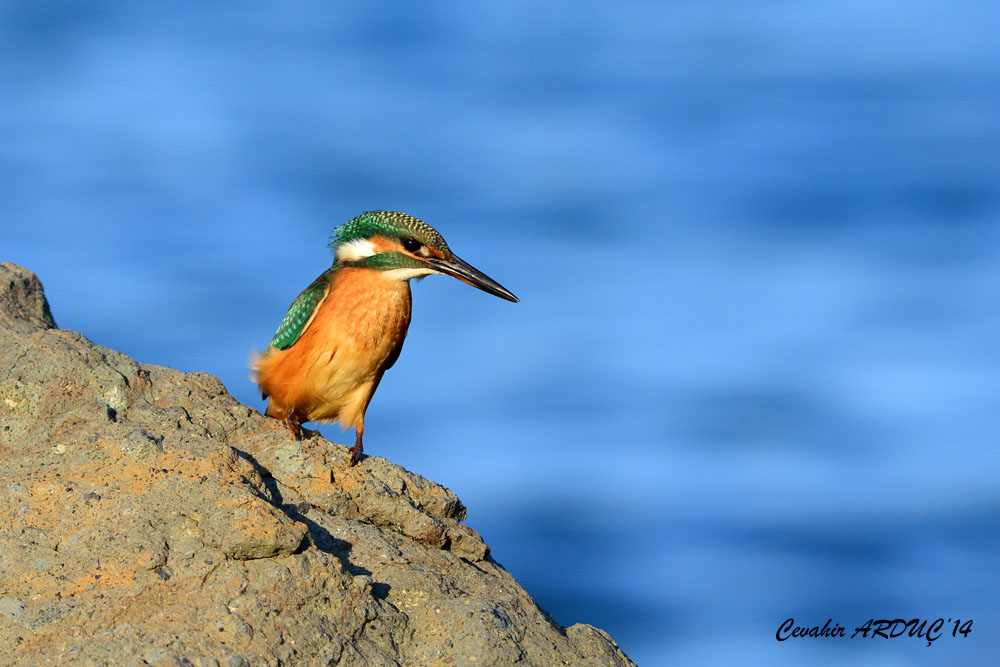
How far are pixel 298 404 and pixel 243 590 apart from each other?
3.43m

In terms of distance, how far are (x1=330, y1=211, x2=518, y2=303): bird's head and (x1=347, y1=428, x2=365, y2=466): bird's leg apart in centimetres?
115

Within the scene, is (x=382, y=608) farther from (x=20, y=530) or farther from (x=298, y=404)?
(x=298, y=404)

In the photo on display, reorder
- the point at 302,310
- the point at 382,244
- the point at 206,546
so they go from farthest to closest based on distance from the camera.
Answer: the point at 302,310
the point at 382,244
the point at 206,546

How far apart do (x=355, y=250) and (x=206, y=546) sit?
11.9 feet

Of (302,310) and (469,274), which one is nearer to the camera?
(469,274)

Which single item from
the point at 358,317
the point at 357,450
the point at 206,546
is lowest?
the point at 206,546

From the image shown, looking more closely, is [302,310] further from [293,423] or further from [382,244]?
[293,423]

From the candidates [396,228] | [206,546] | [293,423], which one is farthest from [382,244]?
[206,546]

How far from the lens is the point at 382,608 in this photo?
5.34 m

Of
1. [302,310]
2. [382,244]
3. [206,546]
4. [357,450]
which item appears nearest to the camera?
[206,546]

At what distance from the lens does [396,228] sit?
8.19 metres

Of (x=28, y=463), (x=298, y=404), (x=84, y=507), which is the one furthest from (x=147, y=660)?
(x=298, y=404)

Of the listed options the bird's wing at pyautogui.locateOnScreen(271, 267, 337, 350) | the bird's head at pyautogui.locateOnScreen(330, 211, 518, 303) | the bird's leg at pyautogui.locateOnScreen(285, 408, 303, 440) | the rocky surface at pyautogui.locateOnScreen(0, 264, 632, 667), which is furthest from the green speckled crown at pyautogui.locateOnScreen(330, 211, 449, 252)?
the rocky surface at pyautogui.locateOnScreen(0, 264, 632, 667)

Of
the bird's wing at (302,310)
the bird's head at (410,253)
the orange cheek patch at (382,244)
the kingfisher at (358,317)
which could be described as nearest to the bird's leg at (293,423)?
the kingfisher at (358,317)
